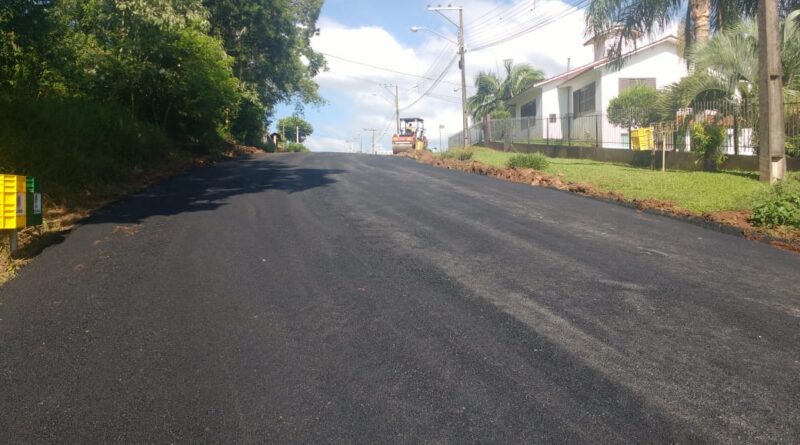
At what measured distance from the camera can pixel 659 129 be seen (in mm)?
19609

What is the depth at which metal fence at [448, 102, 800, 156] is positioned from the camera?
53.6 feet

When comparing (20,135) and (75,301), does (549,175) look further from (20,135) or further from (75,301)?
(75,301)

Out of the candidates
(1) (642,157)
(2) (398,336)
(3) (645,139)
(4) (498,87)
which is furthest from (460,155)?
(4) (498,87)

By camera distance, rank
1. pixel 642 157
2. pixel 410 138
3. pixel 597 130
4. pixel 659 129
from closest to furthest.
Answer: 1. pixel 659 129
2. pixel 642 157
3. pixel 597 130
4. pixel 410 138

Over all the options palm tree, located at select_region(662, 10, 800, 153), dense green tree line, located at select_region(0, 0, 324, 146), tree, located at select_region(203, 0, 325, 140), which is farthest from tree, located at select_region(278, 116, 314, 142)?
palm tree, located at select_region(662, 10, 800, 153)

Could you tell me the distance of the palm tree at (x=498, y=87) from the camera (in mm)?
51631

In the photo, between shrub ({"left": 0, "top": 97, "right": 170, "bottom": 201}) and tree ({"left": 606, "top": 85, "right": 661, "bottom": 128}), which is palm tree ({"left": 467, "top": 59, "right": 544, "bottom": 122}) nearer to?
tree ({"left": 606, "top": 85, "right": 661, "bottom": 128})

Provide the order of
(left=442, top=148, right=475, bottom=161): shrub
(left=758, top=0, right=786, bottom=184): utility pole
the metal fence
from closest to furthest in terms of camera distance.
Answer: (left=758, top=0, right=786, bottom=184): utility pole → the metal fence → (left=442, top=148, right=475, bottom=161): shrub

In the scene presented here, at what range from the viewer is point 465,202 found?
1194 centimetres

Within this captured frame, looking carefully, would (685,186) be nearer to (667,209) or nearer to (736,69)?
(667,209)

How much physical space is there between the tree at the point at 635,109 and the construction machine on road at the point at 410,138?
601 inches

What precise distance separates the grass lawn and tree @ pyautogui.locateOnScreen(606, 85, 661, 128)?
14.5 ft

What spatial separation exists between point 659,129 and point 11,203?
1769 cm

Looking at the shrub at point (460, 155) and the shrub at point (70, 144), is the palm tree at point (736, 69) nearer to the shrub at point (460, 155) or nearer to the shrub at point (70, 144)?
the shrub at point (460, 155)
